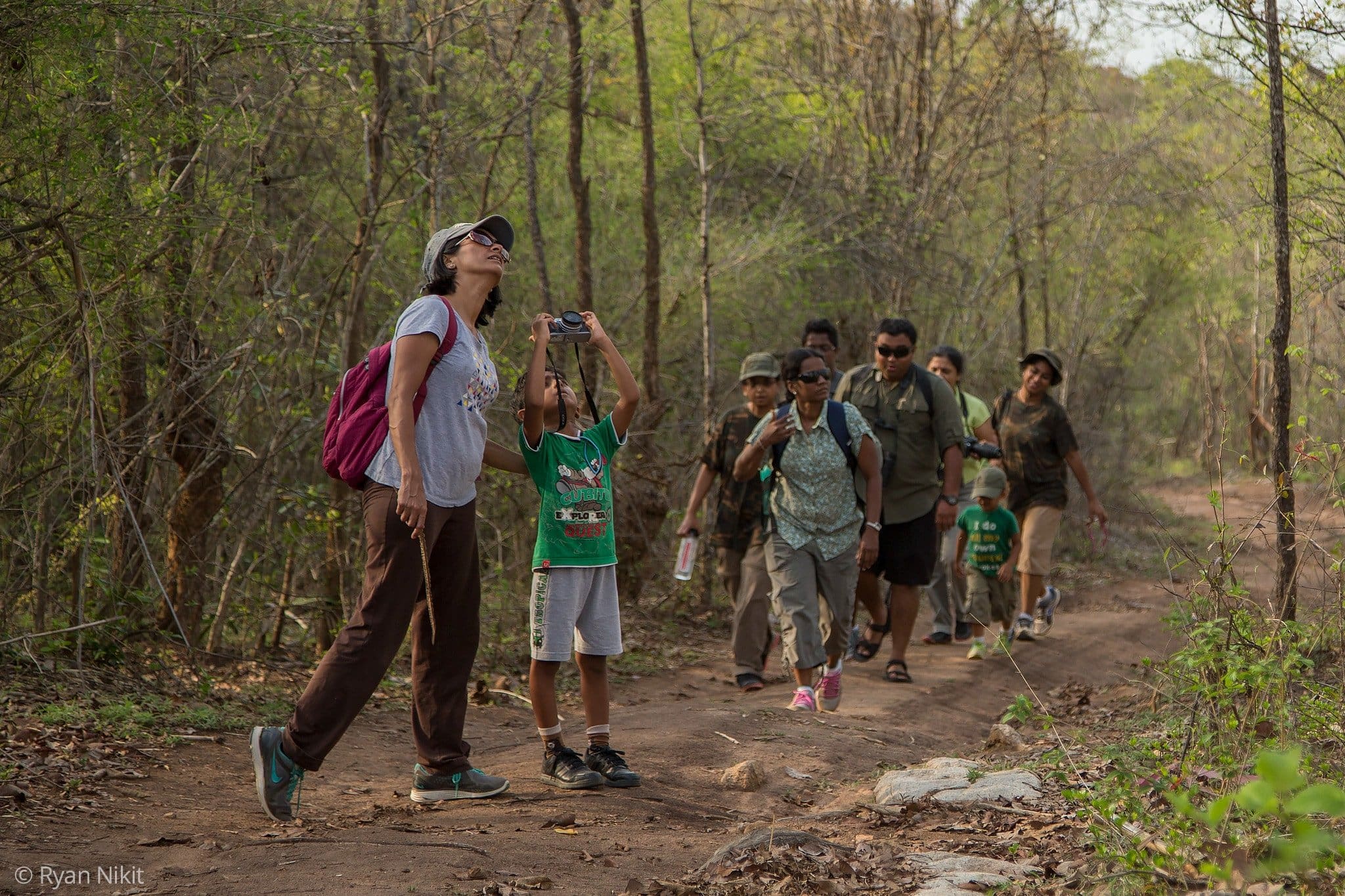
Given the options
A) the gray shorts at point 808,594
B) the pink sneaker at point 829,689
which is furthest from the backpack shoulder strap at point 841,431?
the pink sneaker at point 829,689

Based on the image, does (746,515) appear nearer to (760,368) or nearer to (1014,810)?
(760,368)

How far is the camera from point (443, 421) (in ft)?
15.3

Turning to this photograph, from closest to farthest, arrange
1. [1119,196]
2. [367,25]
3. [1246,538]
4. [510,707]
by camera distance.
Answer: [1246,538]
[510,707]
[367,25]
[1119,196]

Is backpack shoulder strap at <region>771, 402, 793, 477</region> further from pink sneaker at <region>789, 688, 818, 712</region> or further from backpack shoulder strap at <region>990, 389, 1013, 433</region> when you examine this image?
backpack shoulder strap at <region>990, 389, 1013, 433</region>

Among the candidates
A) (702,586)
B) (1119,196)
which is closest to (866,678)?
(702,586)

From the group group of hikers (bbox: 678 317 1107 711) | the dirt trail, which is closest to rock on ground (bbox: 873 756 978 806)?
the dirt trail

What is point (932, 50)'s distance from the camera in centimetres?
1389

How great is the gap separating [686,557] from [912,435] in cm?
184

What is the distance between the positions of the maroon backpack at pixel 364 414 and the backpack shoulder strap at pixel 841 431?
2.69 meters

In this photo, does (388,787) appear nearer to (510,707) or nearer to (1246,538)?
(510,707)

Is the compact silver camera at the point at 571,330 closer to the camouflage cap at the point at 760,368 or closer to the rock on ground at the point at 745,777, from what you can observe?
the rock on ground at the point at 745,777

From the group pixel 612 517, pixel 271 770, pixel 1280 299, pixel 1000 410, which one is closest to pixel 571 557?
pixel 612 517

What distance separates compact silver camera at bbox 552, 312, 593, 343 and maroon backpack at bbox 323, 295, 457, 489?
503 mm

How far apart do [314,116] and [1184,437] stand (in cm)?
2240
